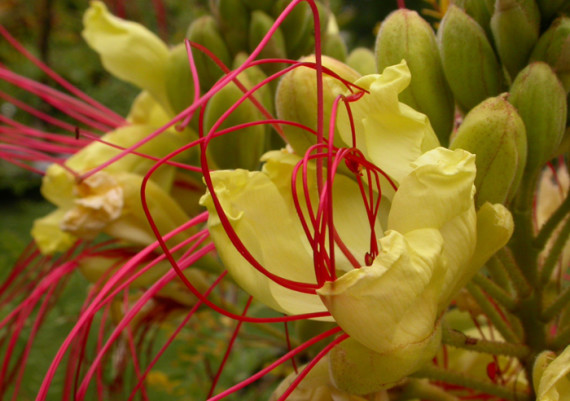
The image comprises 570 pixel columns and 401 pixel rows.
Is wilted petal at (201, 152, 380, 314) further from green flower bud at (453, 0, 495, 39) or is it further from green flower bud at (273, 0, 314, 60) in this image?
green flower bud at (273, 0, 314, 60)

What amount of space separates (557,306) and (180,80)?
58cm

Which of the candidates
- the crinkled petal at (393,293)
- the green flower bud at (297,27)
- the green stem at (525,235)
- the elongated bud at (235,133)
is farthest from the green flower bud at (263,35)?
the crinkled petal at (393,293)

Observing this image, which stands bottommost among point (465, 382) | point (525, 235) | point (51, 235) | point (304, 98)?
point (51, 235)

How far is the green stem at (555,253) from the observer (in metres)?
0.75

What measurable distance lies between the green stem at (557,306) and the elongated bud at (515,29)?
22 centimetres

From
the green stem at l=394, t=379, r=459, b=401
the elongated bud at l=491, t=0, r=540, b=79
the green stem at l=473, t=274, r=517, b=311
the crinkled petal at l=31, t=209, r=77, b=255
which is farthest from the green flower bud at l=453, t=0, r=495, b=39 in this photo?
the crinkled petal at l=31, t=209, r=77, b=255

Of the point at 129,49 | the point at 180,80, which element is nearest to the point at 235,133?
the point at 180,80

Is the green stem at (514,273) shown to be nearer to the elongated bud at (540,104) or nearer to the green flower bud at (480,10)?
the elongated bud at (540,104)

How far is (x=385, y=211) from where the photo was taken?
68 cm

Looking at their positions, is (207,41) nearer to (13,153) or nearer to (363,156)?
(13,153)

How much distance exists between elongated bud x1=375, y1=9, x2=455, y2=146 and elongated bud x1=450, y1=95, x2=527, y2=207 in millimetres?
88

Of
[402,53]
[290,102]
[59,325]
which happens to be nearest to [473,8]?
[402,53]

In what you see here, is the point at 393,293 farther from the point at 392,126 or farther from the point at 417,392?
the point at 417,392

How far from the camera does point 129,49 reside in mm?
1145
